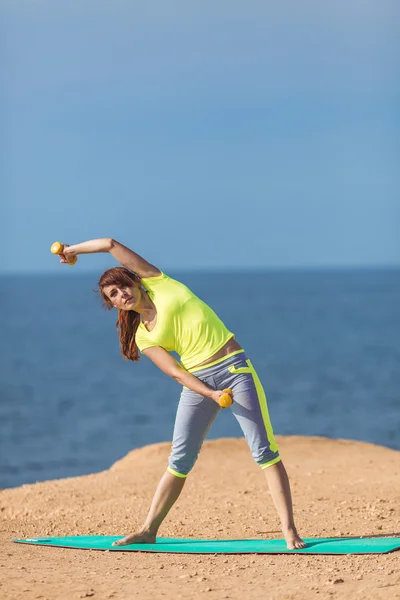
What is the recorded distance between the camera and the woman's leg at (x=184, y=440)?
701 cm

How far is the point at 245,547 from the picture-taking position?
730cm

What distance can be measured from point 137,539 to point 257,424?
1.25 metres

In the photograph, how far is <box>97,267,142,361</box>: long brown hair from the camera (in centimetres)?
683

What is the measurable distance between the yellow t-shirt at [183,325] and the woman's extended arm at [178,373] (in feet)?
0.19

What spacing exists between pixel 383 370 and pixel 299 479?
4076cm

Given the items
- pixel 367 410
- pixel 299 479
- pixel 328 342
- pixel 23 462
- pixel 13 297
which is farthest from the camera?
pixel 13 297

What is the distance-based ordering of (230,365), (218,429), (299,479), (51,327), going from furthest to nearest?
(51,327) < (218,429) < (299,479) < (230,365)

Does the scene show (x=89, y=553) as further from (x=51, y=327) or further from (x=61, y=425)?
(x=51, y=327)

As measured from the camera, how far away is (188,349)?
6918mm

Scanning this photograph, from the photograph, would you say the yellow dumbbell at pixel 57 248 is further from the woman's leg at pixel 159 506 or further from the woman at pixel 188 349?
the woman's leg at pixel 159 506

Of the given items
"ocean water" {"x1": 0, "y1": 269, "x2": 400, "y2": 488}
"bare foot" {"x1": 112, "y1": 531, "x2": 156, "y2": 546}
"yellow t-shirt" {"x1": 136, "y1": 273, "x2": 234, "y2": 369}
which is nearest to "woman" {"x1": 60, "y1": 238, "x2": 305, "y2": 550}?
"yellow t-shirt" {"x1": 136, "y1": 273, "x2": 234, "y2": 369}

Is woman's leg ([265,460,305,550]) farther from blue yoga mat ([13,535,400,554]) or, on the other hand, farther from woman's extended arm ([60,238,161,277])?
woman's extended arm ([60,238,161,277])

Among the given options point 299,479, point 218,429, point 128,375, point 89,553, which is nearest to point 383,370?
point 128,375

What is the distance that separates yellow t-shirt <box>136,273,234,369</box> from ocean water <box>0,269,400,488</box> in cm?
109
